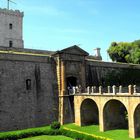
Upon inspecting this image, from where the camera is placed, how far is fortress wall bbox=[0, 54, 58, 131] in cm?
2775

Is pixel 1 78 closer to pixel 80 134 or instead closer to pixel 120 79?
pixel 80 134

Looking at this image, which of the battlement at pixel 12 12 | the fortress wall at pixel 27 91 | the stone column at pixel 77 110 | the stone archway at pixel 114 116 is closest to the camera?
the stone archway at pixel 114 116

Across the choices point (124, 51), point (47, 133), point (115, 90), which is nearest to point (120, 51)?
point (124, 51)

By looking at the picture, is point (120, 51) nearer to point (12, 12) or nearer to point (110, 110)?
point (12, 12)

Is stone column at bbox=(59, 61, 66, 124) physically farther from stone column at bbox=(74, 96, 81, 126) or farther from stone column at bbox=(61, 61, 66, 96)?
stone column at bbox=(74, 96, 81, 126)

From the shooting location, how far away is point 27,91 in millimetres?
29250

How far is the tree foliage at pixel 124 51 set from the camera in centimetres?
4775

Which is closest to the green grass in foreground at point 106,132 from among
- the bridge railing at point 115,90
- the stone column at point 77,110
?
the stone column at point 77,110

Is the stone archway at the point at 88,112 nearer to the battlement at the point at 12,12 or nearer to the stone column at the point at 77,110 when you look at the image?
the stone column at the point at 77,110

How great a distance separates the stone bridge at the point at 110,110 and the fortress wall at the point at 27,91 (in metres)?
2.97

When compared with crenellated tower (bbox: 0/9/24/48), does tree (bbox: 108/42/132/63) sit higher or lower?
lower

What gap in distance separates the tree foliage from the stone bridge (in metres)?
19.7

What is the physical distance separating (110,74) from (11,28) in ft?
54.0

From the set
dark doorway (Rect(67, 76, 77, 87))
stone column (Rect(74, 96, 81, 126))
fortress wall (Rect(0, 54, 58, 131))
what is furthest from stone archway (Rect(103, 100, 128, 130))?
dark doorway (Rect(67, 76, 77, 87))
